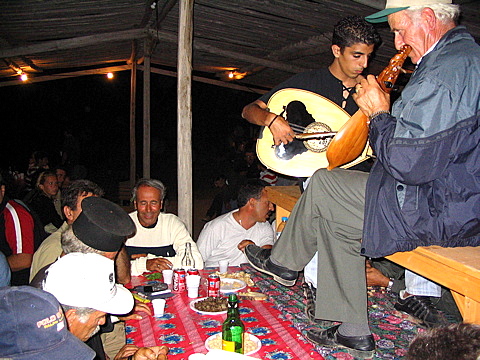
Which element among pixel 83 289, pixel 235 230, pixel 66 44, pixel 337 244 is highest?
pixel 66 44

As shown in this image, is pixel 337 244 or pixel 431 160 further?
pixel 337 244

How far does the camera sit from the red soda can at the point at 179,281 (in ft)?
11.2

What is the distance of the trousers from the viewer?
98.3 inches

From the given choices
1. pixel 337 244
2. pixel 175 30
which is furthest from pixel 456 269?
pixel 175 30

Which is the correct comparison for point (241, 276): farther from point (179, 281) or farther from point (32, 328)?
point (32, 328)

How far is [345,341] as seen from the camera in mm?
2549

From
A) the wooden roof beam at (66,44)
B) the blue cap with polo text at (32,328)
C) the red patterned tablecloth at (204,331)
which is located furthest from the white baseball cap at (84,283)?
the wooden roof beam at (66,44)

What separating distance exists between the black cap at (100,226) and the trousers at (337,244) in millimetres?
1287

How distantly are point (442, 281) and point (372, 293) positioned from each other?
1.61 m

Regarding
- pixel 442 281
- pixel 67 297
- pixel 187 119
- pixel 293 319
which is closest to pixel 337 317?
pixel 293 319

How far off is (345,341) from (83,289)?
155 cm

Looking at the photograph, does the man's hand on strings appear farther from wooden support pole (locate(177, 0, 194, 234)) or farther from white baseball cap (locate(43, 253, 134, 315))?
wooden support pole (locate(177, 0, 194, 234))

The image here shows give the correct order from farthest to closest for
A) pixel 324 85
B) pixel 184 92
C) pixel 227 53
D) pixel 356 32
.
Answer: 1. pixel 227 53
2. pixel 184 92
3. pixel 324 85
4. pixel 356 32

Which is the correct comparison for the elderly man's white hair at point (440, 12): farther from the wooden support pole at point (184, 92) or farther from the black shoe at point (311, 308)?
the wooden support pole at point (184, 92)
